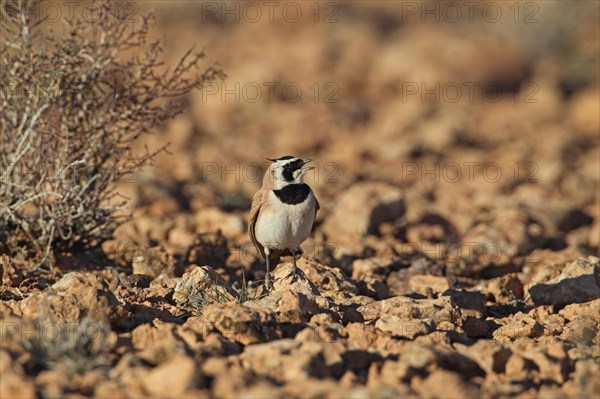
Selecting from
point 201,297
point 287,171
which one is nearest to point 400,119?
point 287,171

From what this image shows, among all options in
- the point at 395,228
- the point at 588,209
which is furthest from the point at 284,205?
the point at 588,209

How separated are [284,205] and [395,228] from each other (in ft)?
8.77

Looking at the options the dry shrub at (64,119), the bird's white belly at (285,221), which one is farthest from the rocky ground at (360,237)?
the dry shrub at (64,119)

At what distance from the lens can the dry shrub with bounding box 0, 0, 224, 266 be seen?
6.32 metres

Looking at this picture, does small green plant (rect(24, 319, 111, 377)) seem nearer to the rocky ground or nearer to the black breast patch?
the rocky ground

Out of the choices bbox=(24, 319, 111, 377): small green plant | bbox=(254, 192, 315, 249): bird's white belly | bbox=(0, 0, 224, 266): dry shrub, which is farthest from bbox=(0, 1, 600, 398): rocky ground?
bbox=(0, 0, 224, 266): dry shrub

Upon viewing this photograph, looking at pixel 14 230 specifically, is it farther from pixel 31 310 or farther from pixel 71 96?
pixel 31 310

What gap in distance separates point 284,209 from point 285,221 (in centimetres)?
9

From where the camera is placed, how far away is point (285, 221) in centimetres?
616

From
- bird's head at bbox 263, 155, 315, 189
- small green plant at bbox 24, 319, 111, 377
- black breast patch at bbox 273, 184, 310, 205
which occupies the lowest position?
small green plant at bbox 24, 319, 111, 377

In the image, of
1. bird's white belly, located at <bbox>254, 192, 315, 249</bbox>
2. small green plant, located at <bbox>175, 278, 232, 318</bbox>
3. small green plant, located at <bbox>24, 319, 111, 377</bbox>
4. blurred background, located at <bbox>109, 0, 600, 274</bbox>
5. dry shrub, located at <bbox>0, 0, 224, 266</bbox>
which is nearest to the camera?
small green plant, located at <bbox>24, 319, 111, 377</bbox>

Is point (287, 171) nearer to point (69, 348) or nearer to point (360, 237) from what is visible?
point (360, 237)

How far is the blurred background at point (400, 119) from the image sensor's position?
8.80 meters

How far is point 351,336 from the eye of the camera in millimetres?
4680
